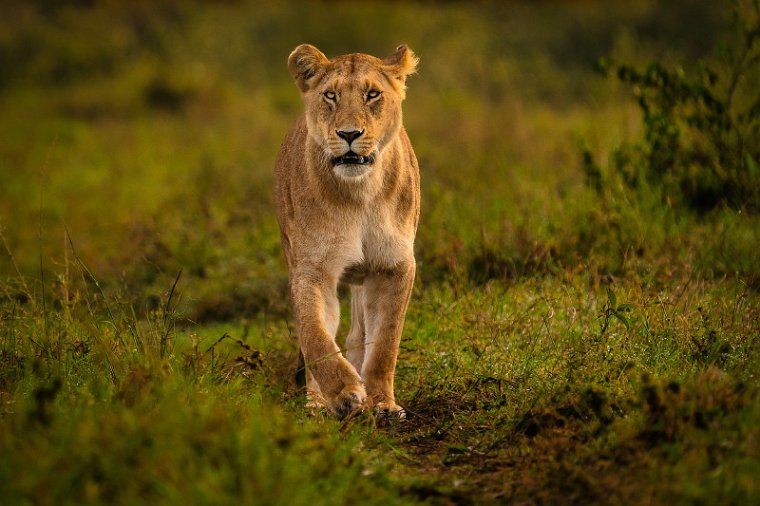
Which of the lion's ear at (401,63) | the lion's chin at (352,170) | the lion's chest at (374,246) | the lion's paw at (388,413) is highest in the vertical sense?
the lion's ear at (401,63)

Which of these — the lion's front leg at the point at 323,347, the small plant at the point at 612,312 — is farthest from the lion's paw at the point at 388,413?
the small plant at the point at 612,312

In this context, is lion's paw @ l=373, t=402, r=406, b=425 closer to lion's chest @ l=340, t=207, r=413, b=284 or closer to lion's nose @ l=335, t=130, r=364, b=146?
lion's chest @ l=340, t=207, r=413, b=284

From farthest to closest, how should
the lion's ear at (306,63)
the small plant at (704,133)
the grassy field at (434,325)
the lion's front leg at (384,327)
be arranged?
the small plant at (704,133) → the lion's ear at (306,63) → the lion's front leg at (384,327) → the grassy field at (434,325)

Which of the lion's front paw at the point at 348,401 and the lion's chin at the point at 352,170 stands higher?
the lion's chin at the point at 352,170

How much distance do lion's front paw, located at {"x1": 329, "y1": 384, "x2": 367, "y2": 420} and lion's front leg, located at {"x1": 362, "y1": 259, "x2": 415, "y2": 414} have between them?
5.6 inches

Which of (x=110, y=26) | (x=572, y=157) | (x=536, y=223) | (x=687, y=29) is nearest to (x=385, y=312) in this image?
(x=536, y=223)

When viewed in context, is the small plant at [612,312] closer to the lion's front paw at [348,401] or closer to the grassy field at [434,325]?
the grassy field at [434,325]

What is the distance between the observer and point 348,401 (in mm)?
4547

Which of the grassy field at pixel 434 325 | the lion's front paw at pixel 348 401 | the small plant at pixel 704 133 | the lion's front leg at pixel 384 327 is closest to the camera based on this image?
the grassy field at pixel 434 325

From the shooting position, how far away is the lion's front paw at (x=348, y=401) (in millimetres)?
4531

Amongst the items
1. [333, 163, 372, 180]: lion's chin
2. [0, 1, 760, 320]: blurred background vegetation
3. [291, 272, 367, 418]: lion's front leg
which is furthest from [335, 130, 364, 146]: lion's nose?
Result: [0, 1, 760, 320]: blurred background vegetation

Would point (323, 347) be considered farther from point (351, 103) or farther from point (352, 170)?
point (351, 103)

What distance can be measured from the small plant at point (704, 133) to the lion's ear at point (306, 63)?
2.26 m

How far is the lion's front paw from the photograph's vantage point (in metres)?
4.53
